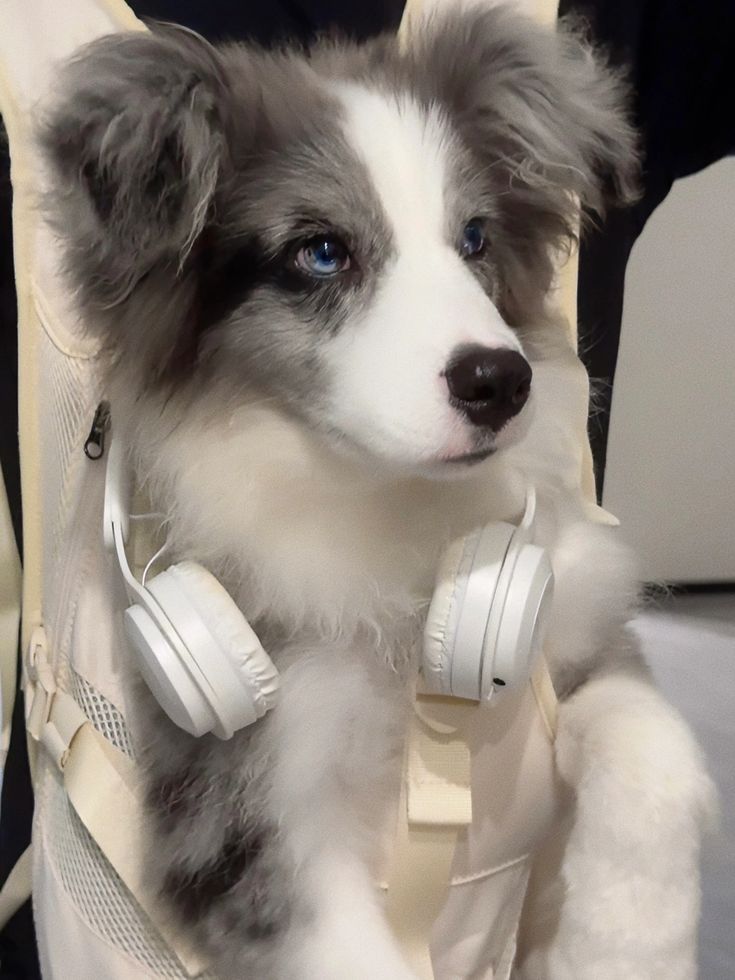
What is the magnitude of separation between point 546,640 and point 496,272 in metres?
0.37

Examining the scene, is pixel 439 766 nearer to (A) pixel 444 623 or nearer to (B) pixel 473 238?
(A) pixel 444 623

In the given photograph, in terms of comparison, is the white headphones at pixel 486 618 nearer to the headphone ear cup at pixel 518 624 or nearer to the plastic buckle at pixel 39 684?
the headphone ear cup at pixel 518 624

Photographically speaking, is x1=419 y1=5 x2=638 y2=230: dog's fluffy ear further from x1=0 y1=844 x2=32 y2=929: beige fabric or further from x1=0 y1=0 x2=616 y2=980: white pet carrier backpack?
x1=0 y1=844 x2=32 y2=929: beige fabric

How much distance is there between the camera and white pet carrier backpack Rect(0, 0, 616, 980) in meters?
0.86

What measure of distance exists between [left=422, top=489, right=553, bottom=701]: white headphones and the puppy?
0.08 m

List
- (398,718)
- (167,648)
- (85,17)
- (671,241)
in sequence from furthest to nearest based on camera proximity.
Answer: (671,241) → (85,17) → (398,718) → (167,648)

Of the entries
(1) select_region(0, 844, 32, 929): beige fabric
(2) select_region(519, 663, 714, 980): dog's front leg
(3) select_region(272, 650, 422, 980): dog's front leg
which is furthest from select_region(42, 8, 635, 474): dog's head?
(1) select_region(0, 844, 32, 929): beige fabric

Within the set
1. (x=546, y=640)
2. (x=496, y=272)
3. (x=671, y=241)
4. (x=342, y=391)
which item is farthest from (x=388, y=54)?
(x=671, y=241)

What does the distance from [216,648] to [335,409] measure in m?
0.22

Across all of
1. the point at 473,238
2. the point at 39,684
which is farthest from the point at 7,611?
the point at 473,238

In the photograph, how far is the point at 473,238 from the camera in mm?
915

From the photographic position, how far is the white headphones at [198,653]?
0.76 metres

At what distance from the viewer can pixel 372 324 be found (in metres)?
0.81

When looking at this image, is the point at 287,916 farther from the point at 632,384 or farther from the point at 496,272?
the point at 632,384
